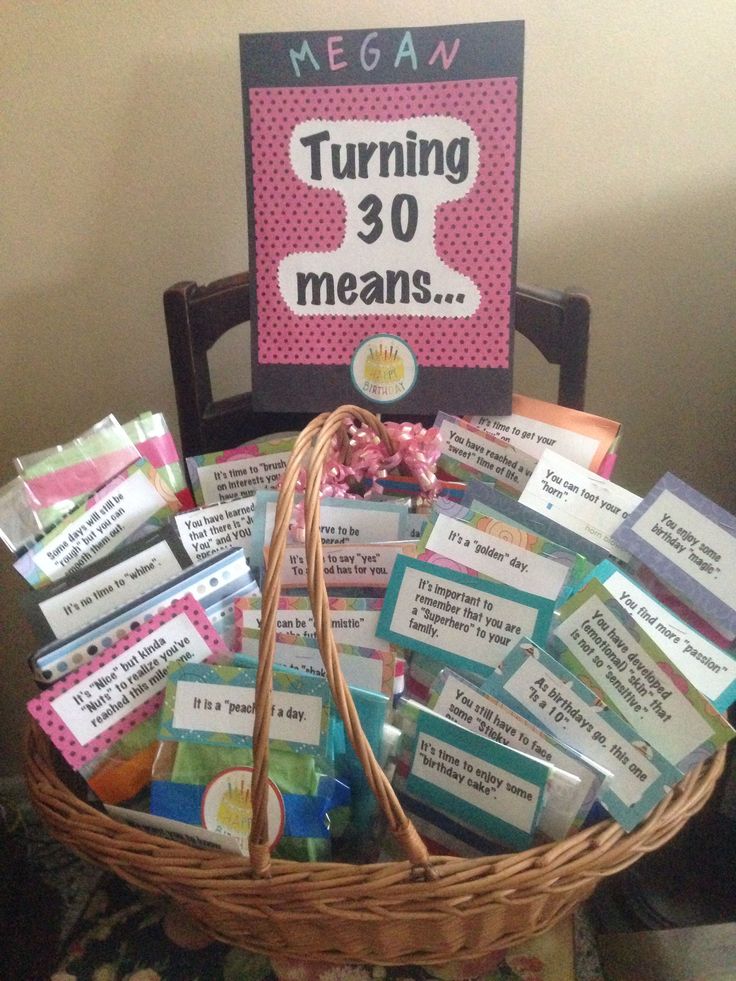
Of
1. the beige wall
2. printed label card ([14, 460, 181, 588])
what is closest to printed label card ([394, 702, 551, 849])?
printed label card ([14, 460, 181, 588])

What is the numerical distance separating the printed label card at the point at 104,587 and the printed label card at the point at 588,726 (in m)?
0.34

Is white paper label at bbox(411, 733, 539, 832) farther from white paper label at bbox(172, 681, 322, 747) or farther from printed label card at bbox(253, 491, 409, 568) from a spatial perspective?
printed label card at bbox(253, 491, 409, 568)

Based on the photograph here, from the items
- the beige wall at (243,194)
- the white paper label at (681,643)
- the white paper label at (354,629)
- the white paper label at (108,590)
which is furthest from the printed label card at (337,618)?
the beige wall at (243,194)

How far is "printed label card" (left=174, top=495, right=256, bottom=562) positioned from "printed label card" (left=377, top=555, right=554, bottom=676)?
0.20m

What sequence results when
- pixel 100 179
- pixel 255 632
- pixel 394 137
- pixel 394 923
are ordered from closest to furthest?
pixel 394 923, pixel 255 632, pixel 394 137, pixel 100 179

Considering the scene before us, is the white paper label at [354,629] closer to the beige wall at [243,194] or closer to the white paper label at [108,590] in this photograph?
the white paper label at [108,590]

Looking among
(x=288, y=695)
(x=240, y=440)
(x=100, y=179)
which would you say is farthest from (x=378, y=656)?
(x=100, y=179)

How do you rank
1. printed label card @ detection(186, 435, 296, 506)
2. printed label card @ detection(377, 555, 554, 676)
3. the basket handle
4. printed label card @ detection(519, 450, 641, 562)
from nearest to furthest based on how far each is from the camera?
1. the basket handle
2. printed label card @ detection(377, 555, 554, 676)
3. printed label card @ detection(519, 450, 641, 562)
4. printed label card @ detection(186, 435, 296, 506)

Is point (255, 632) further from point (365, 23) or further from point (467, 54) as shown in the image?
point (365, 23)

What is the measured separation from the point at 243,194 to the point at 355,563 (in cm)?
54

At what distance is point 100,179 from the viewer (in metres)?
0.98

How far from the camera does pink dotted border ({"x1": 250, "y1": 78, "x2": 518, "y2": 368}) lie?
792 millimetres

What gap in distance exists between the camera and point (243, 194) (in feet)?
3.24

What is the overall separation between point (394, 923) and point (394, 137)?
0.73 meters
